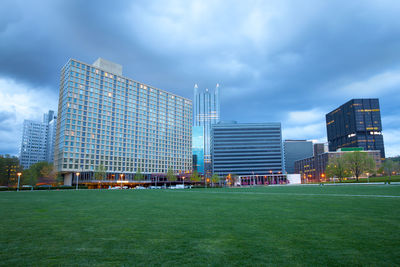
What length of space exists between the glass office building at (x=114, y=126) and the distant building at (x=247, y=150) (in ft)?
93.8

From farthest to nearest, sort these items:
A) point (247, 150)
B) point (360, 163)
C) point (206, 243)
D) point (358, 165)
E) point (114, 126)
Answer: point (247, 150)
point (114, 126)
point (358, 165)
point (360, 163)
point (206, 243)

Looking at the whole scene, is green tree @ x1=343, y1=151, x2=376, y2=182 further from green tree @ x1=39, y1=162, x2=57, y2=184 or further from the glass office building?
green tree @ x1=39, y1=162, x2=57, y2=184

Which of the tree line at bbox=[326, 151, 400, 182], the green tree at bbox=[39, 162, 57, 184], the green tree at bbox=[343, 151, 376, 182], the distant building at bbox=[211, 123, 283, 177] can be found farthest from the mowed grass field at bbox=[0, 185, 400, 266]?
the distant building at bbox=[211, 123, 283, 177]

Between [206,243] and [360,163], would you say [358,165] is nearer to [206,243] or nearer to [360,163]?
[360,163]

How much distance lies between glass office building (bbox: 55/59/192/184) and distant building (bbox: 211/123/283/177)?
28.6 meters

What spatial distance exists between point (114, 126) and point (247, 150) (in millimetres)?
102658

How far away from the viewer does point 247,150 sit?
7318 inches

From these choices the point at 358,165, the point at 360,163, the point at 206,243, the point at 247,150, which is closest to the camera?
the point at 206,243

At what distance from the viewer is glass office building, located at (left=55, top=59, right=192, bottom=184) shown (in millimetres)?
115812

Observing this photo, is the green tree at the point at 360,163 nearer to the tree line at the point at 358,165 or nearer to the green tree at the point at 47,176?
the tree line at the point at 358,165

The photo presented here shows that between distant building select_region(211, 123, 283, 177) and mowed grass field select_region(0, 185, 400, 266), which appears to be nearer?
mowed grass field select_region(0, 185, 400, 266)

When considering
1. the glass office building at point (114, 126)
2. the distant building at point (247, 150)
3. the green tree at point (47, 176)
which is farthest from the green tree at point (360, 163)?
the green tree at point (47, 176)

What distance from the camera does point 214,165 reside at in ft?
608

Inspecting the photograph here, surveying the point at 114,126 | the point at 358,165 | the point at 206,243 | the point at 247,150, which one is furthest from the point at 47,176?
the point at 247,150
